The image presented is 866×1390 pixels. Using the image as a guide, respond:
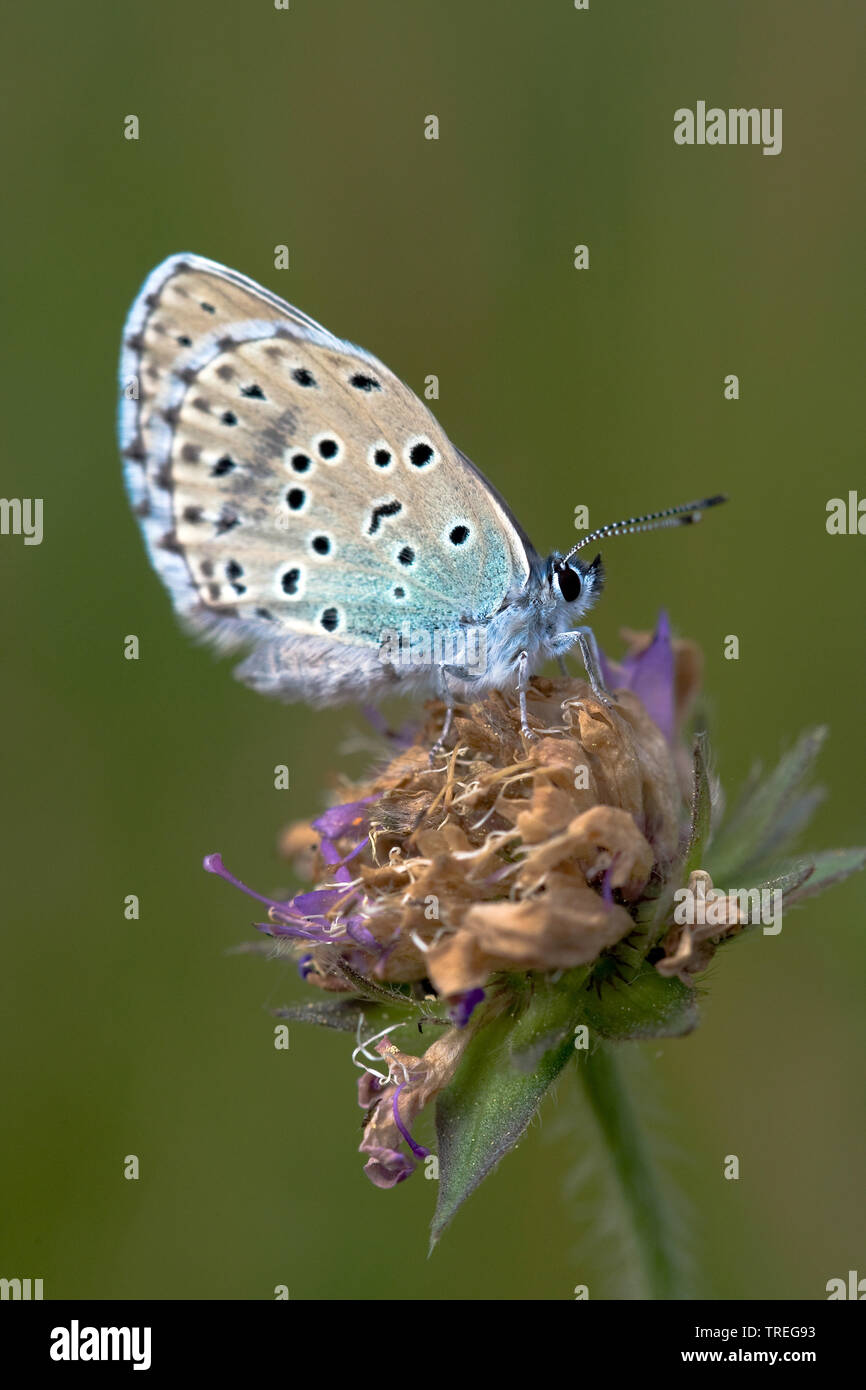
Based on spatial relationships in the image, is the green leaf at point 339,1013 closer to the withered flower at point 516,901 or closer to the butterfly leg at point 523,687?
the withered flower at point 516,901

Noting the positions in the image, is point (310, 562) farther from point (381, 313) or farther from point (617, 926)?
point (381, 313)

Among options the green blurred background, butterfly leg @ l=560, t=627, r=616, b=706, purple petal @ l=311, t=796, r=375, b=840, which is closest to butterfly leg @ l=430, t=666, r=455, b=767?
purple petal @ l=311, t=796, r=375, b=840

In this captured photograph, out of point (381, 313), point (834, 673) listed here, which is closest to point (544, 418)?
point (381, 313)

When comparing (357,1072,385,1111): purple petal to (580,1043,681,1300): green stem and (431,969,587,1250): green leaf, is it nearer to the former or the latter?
(431,969,587,1250): green leaf

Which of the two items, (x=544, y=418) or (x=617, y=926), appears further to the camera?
(x=544, y=418)

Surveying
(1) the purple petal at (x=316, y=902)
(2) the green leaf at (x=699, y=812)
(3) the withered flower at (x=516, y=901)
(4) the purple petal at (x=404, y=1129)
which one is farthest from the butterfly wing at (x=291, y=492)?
(4) the purple petal at (x=404, y=1129)

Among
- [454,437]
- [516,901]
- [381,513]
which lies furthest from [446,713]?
[454,437]
